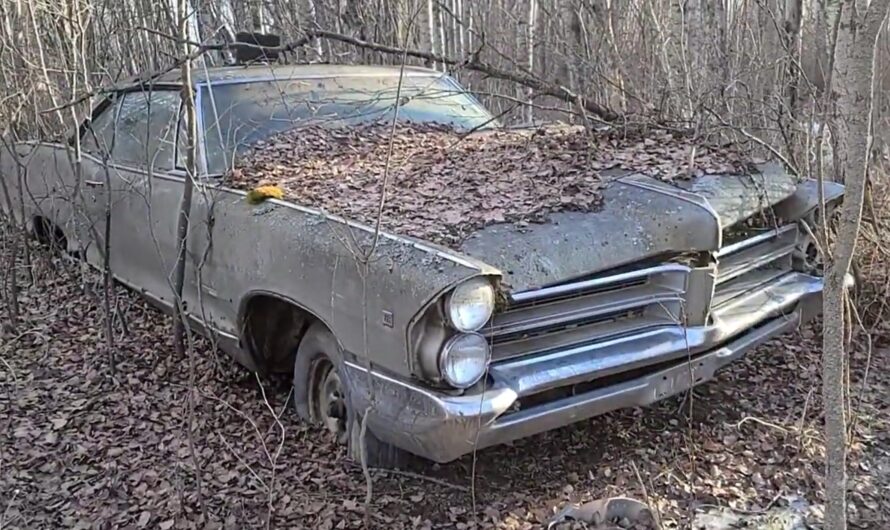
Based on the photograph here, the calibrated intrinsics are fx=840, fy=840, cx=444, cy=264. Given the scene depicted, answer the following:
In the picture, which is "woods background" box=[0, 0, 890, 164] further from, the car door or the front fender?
the front fender

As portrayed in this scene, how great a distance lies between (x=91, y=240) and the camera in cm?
527

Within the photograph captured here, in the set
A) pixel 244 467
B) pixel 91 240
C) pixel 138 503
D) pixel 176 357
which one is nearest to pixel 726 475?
pixel 244 467

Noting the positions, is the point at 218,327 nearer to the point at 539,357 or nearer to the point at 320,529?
the point at 320,529

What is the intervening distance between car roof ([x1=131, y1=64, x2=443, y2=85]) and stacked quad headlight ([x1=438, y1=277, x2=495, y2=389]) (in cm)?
241

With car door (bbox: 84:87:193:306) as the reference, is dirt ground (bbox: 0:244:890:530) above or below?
below

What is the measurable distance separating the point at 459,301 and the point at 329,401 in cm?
106

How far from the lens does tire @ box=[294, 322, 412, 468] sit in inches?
129

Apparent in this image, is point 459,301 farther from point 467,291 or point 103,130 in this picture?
point 103,130

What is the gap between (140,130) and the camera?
194 inches

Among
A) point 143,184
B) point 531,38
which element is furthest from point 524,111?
point 143,184

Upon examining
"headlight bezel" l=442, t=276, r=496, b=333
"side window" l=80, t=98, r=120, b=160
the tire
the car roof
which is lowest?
the tire

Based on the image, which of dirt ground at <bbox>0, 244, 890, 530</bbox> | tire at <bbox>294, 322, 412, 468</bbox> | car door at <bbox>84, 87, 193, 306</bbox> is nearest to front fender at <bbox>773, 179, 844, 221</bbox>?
dirt ground at <bbox>0, 244, 890, 530</bbox>

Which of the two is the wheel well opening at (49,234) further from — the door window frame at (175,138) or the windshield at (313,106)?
the windshield at (313,106)

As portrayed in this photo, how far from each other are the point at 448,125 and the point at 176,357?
78.9 inches
